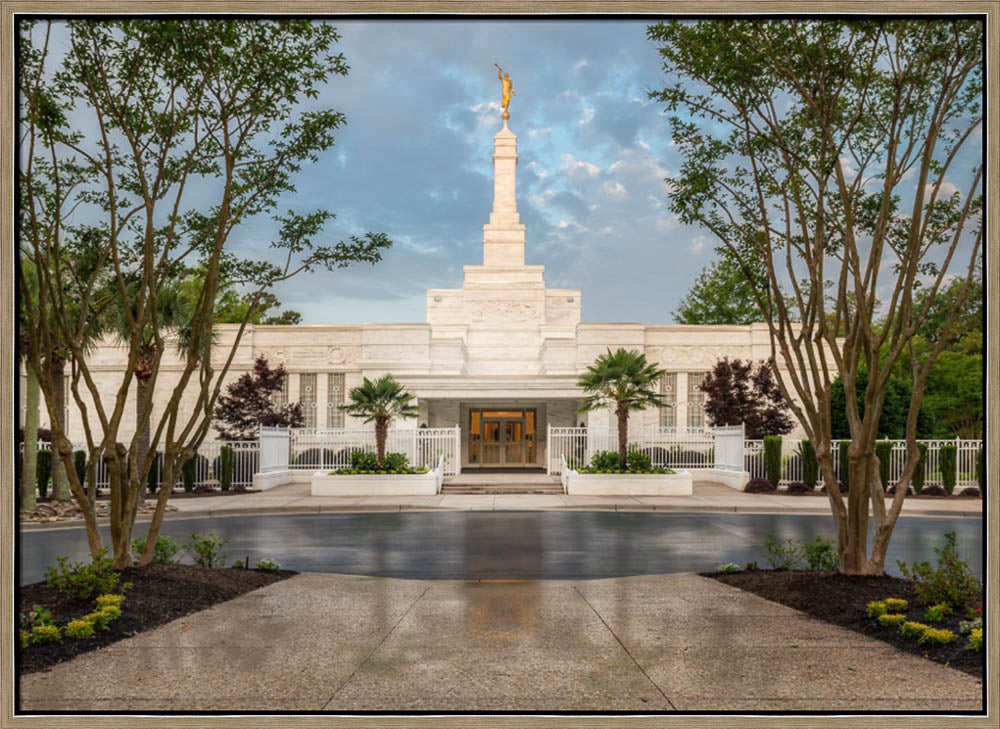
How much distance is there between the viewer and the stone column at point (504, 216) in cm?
4981

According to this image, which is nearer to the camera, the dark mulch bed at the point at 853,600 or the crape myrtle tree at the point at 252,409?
the dark mulch bed at the point at 853,600

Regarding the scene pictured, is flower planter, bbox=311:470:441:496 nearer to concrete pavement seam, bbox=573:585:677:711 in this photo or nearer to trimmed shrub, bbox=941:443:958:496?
trimmed shrub, bbox=941:443:958:496

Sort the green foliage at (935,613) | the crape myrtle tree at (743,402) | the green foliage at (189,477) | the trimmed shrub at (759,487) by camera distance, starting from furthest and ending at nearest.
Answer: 1. the crape myrtle tree at (743,402)
2. the green foliage at (189,477)
3. the trimmed shrub at (759,487)
4. the green foliage at (935,613)

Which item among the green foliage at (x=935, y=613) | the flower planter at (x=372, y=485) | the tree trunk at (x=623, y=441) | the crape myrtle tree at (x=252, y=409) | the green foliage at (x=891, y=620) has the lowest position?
the flower planter at (x=372, y=485)

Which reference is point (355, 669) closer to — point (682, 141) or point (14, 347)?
point (14, 347)

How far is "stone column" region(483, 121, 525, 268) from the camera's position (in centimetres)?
4981

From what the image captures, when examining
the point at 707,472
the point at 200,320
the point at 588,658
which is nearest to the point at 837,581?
the point at 588,658

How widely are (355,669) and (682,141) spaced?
20.0 ft

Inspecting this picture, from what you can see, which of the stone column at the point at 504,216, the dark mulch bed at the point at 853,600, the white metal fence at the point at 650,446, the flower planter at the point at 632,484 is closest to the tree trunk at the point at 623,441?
the flower planter at the point at 632,484

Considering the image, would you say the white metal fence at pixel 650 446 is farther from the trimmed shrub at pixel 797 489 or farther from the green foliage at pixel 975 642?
the green foliage at pixel 975 642

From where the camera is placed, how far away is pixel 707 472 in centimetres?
3005

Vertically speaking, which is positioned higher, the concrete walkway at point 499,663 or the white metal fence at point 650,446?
the white metal fence at point 650,446

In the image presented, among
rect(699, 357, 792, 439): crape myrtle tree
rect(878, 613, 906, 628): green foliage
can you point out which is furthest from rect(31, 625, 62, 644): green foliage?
rect(699, 357, 792, 439): crape myrtle tree

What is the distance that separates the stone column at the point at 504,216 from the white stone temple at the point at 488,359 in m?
1.60
